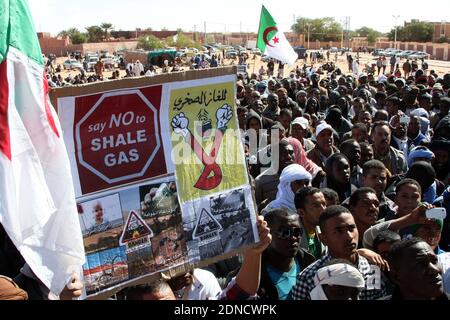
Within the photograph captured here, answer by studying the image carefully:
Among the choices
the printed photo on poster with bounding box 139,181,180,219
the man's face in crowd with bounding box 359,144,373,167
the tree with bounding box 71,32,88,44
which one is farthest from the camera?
the tree with bounding box 71,32,88,44

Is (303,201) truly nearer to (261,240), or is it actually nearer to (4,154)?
(261,240)

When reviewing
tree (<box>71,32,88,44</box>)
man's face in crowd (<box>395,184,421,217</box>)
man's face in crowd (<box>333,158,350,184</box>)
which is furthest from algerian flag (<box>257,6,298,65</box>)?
tree (<box>71,32,88,44</box>)

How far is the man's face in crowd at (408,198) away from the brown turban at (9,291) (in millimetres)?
2901

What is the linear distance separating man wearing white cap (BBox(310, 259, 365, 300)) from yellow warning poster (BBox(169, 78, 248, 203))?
2.09 feet

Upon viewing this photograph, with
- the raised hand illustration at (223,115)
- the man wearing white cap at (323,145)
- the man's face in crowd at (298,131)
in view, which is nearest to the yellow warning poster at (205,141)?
the raised hand illustration at (223,115)

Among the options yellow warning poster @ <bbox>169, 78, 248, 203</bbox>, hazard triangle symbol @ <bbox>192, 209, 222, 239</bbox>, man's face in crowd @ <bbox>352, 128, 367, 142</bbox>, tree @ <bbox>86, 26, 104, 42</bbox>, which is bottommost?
man's face in crowd @ <bbox>352, 128, 367, 142</bbox>

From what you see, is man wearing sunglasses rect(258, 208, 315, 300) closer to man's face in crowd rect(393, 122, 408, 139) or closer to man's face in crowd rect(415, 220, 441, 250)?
man's face in crowd rect(415, 220, 441, 250)

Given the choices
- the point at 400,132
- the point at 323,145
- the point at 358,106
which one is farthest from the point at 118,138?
the point at 358,106

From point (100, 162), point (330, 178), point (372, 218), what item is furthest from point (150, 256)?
point (330, 178)

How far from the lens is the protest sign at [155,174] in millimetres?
2262

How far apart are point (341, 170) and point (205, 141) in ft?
8.49

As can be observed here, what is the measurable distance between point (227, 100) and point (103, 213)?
832mm

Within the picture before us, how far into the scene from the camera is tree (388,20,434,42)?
270ft

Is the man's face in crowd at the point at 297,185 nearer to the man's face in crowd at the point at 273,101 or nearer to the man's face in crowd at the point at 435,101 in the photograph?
the man's face in crowd at the point at 273,101
